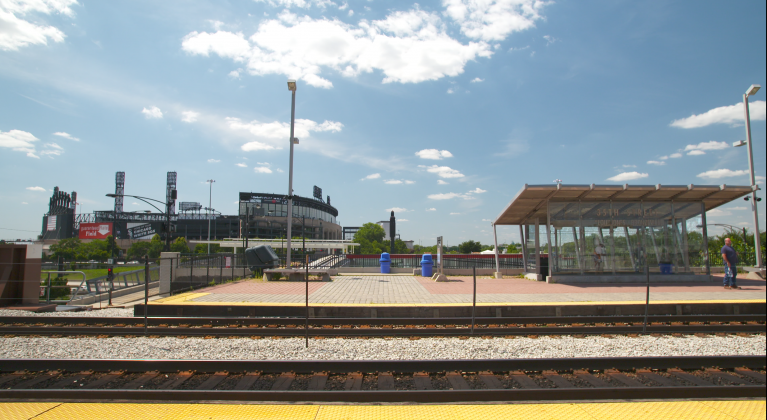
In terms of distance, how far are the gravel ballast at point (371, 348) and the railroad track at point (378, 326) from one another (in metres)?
0.37

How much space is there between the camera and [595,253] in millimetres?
18016

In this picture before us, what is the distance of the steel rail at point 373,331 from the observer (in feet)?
27.0

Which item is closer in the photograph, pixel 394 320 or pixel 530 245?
pixel 394 320

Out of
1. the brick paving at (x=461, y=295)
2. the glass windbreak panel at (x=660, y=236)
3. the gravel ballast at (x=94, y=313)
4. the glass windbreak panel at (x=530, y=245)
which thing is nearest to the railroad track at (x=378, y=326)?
the gravel ballast at (x=94, y=313)

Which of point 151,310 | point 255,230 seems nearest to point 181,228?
point 255,230

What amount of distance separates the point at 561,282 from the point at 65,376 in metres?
17.1

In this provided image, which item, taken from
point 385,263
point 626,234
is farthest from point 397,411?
point 385,263

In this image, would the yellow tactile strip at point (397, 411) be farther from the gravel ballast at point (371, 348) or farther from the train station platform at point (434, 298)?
the train station platform at point (434, 298)

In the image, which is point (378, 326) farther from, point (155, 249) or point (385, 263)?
point (155, 249)

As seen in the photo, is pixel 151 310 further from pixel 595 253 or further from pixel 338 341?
pixel 595 253

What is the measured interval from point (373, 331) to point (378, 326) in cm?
87

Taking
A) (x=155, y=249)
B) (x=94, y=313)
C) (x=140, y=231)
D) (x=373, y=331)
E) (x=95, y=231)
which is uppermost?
(x=140, y=231)

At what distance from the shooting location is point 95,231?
366ft

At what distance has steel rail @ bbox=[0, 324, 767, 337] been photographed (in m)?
8.22
